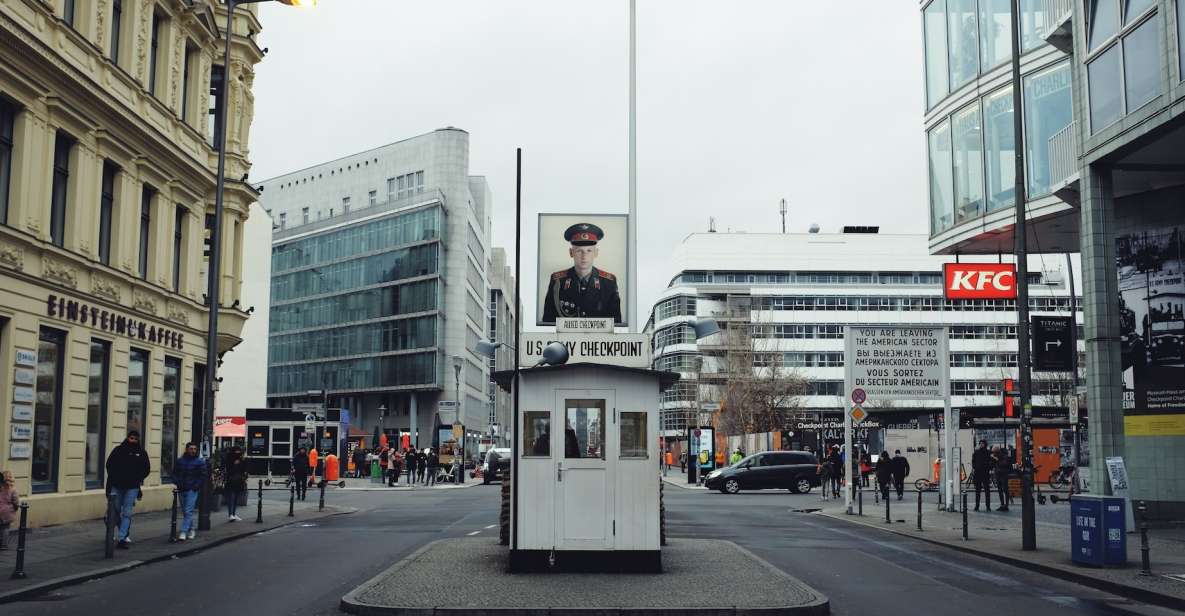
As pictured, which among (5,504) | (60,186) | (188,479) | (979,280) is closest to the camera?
(5,504)

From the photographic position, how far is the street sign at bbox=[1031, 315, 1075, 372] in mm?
26953

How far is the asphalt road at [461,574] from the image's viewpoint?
12.4 metres

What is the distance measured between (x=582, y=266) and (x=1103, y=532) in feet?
29.1

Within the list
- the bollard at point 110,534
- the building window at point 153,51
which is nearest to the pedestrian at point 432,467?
the building window at point 153,51

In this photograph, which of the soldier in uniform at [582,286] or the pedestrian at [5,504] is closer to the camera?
the pedestrian at [5,504]

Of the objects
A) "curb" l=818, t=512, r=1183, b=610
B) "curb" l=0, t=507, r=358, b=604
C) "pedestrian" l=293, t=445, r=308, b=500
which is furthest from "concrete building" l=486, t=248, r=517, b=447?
"curb" l=818, t=512, r=1183, b=610

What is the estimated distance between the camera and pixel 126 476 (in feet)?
60.5

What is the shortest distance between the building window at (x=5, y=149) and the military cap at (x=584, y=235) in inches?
446

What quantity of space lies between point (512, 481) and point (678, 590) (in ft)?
9.65

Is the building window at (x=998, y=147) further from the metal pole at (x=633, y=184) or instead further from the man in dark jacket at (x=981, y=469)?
the metal pole at (x=633, y=184)

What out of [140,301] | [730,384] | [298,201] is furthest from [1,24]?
[298,201]

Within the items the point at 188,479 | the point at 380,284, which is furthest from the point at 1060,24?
the point at 380,284

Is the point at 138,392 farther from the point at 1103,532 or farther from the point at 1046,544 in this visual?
the point at 1103,532

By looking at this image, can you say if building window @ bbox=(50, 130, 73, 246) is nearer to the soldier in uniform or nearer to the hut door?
the soldier in uniform
